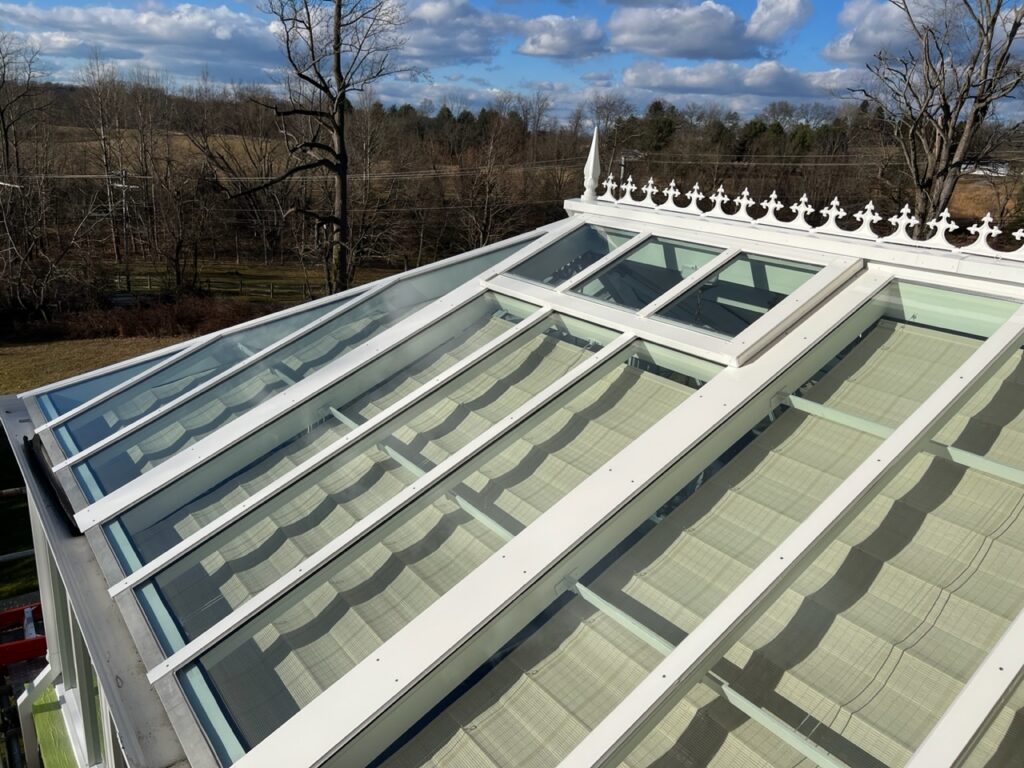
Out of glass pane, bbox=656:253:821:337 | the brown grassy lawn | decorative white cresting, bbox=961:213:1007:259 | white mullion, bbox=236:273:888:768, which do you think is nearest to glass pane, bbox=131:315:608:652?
glass pane, bbox=656:253:821:337

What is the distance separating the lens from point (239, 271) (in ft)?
92.9

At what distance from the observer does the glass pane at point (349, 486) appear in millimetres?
2873

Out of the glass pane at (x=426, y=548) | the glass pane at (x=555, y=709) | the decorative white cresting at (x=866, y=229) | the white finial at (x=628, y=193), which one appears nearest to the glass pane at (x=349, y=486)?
the glass pane at (x=426, y=548)

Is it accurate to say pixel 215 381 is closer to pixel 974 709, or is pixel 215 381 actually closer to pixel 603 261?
pixel 603 261

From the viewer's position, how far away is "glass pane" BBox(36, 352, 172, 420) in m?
4.83

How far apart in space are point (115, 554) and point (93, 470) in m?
0.97

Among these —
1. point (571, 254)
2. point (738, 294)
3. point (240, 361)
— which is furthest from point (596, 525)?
point (240, 361)

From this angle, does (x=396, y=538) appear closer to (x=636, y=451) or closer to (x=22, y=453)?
(x=636, y=451)

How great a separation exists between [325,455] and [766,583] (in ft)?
7.29

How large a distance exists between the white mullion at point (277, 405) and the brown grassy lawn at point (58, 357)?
1344 cm

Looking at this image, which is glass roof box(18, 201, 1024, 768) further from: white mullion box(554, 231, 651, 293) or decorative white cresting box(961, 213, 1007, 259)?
decorative white cresting box(961, 213, 1007, 259)

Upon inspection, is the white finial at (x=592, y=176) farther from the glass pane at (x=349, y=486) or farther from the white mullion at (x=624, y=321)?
the glass pane at (x=349, y=486)

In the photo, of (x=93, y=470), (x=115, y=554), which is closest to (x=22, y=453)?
(x=93, y=470)

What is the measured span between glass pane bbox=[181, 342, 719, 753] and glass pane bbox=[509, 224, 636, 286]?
1430 mm
